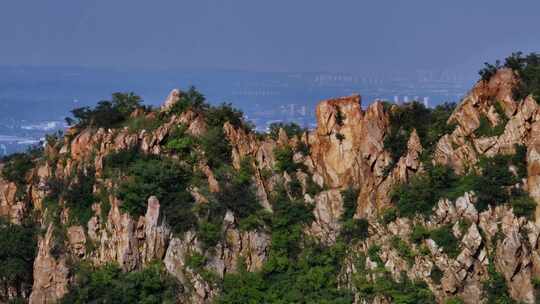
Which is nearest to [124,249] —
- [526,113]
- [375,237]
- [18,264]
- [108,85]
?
[18,264]

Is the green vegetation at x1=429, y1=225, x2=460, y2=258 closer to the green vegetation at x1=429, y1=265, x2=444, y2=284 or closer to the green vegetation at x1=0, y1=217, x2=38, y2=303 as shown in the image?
the green vegetation at x1=429, y1=265, x2=444, y2=284

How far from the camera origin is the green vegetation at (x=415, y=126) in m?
27.2

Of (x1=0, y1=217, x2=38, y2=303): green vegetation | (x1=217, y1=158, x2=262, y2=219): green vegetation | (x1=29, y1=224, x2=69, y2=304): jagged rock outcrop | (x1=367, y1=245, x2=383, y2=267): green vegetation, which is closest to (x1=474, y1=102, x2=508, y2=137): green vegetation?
(x1=367, y1=245, x2=383, y2=267): green vegetation

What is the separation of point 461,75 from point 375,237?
80.9m

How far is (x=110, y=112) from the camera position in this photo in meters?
30.6

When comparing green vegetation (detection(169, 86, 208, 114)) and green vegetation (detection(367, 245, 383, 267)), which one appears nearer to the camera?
green vegetation (detection(367, 245, 383, 267))

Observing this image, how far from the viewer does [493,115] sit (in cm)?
2647

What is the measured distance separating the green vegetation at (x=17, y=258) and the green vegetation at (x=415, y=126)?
1420 centimetres

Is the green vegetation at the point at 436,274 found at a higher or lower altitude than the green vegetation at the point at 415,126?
lower

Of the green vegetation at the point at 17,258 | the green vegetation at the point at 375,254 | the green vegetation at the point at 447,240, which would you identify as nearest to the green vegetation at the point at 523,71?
the green vegetation at the point at 447,240

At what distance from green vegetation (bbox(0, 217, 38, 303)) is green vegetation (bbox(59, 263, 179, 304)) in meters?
2.81

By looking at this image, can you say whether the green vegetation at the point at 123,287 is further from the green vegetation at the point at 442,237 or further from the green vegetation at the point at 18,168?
the green vegetation at the point at 442,237

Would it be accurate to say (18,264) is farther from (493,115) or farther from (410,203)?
(493,115)

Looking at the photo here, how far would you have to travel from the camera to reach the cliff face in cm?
2434
